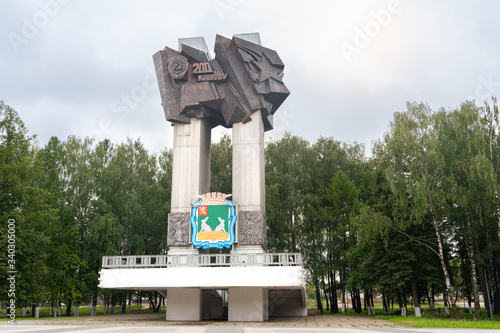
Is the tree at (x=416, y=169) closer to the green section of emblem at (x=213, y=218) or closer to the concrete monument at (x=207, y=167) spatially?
the concrete monument at (x=207, y=167)

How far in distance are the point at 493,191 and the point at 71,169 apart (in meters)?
27.4

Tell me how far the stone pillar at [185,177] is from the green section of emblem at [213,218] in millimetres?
837

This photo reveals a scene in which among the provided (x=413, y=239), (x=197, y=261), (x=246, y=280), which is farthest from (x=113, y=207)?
(x=413, y=239)

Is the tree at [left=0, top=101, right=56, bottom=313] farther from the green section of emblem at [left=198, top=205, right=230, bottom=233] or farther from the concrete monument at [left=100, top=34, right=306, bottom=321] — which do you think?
the green section of emblem at [left=198, top=205, right=230, bottom=233]

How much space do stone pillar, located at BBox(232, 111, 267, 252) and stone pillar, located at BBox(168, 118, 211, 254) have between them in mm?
2040

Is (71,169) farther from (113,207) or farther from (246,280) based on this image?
(246,280)

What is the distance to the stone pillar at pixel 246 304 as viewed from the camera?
814 inches

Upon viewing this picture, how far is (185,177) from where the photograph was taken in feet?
77.8

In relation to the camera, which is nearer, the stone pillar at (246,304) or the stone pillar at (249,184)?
the stone pillar at (246,304)

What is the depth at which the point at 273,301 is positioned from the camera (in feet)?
88.5

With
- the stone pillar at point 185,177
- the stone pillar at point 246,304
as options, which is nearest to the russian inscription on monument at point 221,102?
the stone pillar at point 185,177

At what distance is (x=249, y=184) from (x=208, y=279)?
19.8 feet

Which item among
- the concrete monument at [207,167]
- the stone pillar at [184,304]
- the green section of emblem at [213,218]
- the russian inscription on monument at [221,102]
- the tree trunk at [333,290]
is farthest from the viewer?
the tree trunk at [333,290]

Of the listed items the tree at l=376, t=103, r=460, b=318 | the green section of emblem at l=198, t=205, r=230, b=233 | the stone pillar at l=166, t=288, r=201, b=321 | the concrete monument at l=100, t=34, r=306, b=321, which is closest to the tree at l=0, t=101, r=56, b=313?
the concrete monument at l=100, t=34, r=306, b=321
